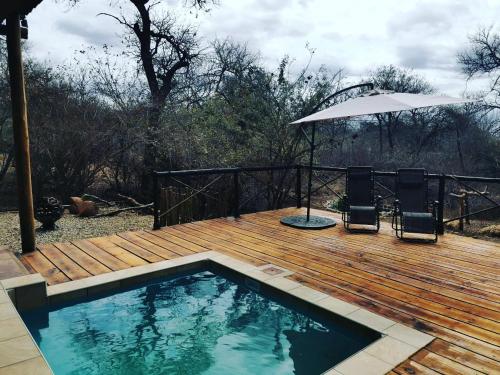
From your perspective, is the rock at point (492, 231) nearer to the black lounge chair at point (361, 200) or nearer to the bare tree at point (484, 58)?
the black lounge chair at point (361, 200)

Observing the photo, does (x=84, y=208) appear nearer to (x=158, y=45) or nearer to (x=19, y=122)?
(x=19, y=122)

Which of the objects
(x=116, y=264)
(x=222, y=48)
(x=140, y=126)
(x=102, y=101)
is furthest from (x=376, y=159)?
(x=116, y=264)

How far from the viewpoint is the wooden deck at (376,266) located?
2604mm

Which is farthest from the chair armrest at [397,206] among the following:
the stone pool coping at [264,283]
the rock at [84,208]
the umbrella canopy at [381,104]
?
the rock at [84,208]

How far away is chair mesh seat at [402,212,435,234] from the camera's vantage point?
4.97 meters

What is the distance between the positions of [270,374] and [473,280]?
2370 mm

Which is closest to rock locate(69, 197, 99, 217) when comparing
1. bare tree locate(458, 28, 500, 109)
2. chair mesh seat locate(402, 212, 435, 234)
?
chair mesh seat locate(402, 212, 435, 234)

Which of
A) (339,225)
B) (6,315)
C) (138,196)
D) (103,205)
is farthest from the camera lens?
(138,196)

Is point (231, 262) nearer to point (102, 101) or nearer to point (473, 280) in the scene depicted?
point (473, 280)

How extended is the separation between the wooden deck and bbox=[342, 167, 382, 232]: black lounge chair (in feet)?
0.83

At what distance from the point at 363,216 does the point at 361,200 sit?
0.39 m

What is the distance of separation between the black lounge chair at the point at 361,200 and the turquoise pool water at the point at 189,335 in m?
2.49

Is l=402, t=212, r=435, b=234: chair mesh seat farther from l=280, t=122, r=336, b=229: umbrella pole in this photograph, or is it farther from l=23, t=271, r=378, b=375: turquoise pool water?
l=23, t=271, r=378, b=375: turquoise pool water

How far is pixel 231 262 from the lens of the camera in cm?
429
